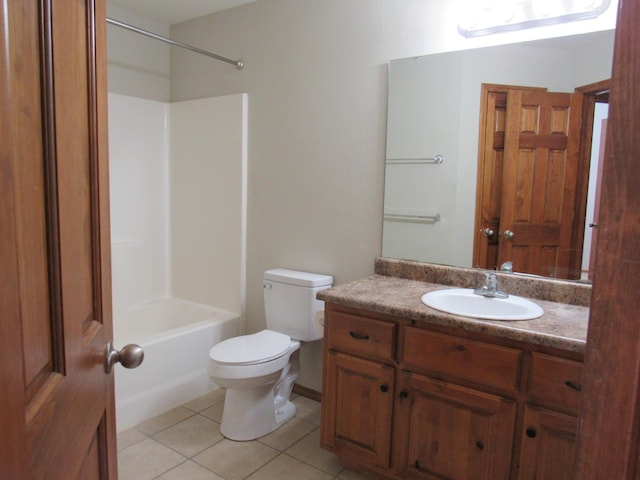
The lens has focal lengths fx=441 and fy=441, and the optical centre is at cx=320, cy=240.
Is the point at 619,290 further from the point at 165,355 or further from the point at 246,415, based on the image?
the point at 165,355

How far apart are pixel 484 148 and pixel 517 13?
583mm

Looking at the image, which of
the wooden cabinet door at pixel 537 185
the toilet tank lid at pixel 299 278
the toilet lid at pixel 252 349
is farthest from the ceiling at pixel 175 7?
the toilet lid at pixel 252 349

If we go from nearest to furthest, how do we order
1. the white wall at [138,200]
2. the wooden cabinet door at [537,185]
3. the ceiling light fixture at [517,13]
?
the ceiling light fixture at [517,13]
the wooden cabinet door at [537,185]
the white wall at [138,200]

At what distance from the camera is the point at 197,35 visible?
10.2 feet

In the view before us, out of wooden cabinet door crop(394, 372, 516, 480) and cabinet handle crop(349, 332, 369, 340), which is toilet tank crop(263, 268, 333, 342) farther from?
wooden cabinet door crop(394, 372, 516, 480)

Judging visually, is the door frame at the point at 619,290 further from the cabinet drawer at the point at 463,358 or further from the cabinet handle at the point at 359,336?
the cabinet handle at the point at 359,336

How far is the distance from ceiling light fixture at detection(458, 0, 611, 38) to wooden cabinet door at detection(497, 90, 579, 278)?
0.29 m

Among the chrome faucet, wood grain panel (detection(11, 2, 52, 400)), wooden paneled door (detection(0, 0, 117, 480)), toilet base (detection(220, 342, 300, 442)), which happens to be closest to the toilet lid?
toilet base (detection(220, 342, 300, 442))

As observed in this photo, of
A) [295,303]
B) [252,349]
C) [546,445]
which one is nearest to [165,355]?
[252,349]

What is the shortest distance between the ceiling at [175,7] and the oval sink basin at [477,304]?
85.8 inches

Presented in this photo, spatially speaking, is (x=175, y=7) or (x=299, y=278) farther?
(x=175, y=7)

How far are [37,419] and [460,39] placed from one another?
7.22ft

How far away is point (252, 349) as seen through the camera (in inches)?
92.1

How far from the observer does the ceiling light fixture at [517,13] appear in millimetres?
1801
